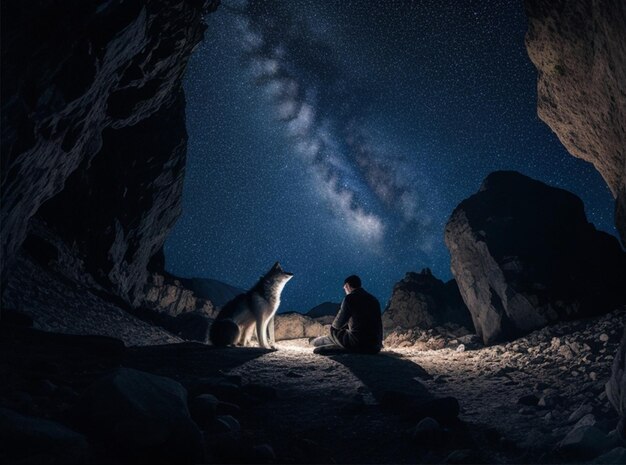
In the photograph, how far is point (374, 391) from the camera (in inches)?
156

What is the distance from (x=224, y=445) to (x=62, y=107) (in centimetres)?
546

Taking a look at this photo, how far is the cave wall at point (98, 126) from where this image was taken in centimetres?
405

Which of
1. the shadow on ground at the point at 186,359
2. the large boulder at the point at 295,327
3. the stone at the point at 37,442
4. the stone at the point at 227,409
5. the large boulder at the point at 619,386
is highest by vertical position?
the large boulder at the point at 619,386

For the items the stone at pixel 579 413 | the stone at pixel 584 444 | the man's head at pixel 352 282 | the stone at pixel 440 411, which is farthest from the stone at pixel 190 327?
the stone at pixel 584 444

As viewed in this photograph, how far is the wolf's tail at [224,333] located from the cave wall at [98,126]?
367 centimetres

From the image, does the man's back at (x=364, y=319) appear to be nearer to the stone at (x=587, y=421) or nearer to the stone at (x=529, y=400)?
the stone at (x=529, y=400)

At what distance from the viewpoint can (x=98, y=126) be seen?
813 cm

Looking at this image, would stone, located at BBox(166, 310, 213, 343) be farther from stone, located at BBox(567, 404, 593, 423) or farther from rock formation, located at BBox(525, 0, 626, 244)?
rock formation, located at BBox(525, 0, 626, 244)

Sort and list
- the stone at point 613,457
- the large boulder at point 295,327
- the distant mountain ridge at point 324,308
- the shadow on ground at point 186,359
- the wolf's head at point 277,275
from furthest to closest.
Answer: the distant mountain ridge at point 324,308, the large boulder at point 295,327, the wolf's head at point 277,275, the shadow on ground at point 186,359, the stone at point 613,457

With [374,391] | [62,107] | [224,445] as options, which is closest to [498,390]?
[374,391]

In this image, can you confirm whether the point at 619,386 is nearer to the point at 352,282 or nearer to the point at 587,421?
the point at 587,421

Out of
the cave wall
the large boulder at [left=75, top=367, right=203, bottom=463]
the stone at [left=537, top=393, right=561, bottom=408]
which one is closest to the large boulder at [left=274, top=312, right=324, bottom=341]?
the cave wall

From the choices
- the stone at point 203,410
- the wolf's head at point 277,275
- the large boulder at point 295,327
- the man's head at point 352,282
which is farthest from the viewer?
the large boulder at point 295,327

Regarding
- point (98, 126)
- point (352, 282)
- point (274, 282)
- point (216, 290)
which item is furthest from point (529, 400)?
point (216, 290)
